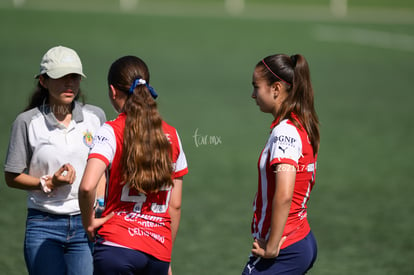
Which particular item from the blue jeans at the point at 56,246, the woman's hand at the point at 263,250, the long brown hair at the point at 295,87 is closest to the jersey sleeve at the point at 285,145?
the long brown hair at the point at 295,87

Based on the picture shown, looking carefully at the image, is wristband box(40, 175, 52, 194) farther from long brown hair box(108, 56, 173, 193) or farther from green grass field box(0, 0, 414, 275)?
green grass field box(0, 0, 414, 275)

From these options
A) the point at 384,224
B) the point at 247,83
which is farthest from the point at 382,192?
the point at 247,83

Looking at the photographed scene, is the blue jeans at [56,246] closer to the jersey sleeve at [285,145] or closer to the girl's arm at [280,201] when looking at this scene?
the girl's arm at [280,201]

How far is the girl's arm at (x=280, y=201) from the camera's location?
3.78 meters

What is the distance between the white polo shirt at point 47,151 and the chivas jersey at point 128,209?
0.75 meters

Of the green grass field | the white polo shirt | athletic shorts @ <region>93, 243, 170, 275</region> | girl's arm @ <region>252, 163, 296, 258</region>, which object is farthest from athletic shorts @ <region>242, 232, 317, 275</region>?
the green grass field

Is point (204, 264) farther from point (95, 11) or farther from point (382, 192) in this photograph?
point (95, 11)

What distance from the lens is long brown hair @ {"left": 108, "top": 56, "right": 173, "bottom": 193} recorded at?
3.79 metres

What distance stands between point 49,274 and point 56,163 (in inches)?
29.8

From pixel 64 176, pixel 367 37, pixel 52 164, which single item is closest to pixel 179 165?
pixel 64 176

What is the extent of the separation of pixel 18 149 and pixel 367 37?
27525 mm

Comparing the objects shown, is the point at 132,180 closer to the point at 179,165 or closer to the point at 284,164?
the point at 179,165

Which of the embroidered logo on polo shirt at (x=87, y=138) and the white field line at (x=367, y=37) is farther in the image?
the white field line at (x=367, y=37)

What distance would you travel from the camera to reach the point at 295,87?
4062mm
